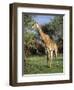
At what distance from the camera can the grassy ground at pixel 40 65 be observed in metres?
1.97

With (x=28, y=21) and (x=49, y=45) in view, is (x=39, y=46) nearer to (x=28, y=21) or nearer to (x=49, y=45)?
(x=49, y=45)

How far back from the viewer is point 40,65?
6.57ft

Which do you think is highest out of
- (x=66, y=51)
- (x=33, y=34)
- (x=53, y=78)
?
(x=33, y=34)

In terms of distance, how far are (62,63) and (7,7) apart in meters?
0.57

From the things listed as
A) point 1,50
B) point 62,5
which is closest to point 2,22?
point 1,50

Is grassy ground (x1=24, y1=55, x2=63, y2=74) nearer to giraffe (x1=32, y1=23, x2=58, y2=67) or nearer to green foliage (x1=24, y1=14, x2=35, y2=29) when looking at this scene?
giraffe (x1=32, y1=23, x2=58, y2=67)

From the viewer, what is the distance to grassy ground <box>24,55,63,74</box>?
197 centimetres

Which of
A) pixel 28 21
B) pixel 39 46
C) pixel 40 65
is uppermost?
pixel 28 21

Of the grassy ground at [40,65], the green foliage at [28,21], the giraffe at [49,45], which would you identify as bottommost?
the grassy ground at [40,65]

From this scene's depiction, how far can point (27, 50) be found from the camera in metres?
1.96

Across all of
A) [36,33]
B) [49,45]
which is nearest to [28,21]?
[36,33]

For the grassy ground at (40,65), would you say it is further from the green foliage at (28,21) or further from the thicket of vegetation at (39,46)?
the green foliage at (28,21)

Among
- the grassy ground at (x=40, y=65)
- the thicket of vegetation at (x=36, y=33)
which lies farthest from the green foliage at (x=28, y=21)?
the grassy ground at (x=40, y=65)

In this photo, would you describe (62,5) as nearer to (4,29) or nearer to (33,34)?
(33,34)
